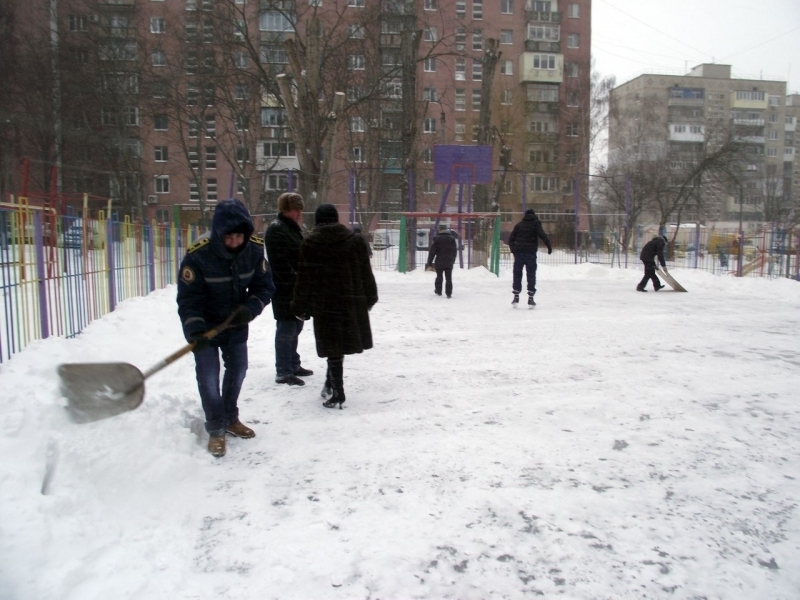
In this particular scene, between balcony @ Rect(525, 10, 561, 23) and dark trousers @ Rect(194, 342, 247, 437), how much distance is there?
2111 inches

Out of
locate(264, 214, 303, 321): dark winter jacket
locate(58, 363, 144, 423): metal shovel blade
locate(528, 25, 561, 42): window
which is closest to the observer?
locate(58, 363, 144, 423): metal shovel blade

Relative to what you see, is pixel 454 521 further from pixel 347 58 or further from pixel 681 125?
pixel 681 125

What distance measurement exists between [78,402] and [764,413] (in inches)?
197

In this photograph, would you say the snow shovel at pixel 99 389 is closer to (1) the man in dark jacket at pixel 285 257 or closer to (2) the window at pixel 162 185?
(1) the man in dark jacket at pixel 285 257

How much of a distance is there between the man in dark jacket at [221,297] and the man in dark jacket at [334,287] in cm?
69

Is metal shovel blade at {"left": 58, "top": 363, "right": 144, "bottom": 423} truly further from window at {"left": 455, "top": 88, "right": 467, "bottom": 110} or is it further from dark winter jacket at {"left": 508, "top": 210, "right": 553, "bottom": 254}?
window at {"left": 455, "top": 88, "right": 467, "bottom": 110}

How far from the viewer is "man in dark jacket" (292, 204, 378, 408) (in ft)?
15.5

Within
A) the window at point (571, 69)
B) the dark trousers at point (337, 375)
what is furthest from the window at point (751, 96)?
the dark trousers at point (337, 375)

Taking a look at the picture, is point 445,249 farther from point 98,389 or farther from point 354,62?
point 354,62

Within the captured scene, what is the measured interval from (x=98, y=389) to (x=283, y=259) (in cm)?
228

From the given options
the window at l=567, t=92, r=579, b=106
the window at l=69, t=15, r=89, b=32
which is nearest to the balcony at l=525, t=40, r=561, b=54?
the window at l=567, t=92, r=579, b=106

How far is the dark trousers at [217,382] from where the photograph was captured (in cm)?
385

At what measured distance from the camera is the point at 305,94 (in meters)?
15.4

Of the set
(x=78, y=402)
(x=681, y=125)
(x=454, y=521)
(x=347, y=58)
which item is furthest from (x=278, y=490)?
(x=681, y=125)
